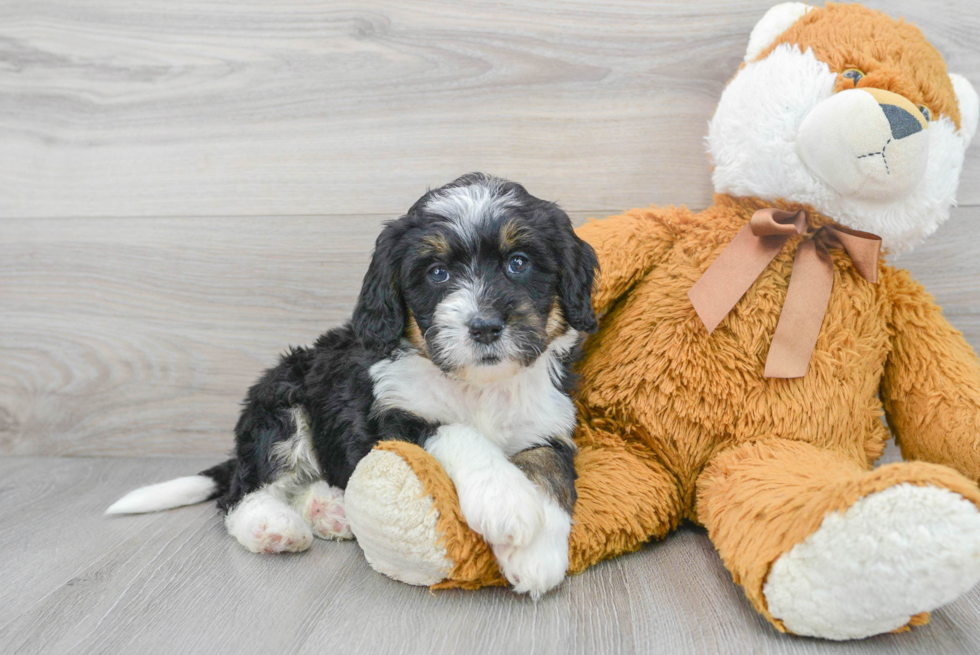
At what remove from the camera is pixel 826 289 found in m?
1.75

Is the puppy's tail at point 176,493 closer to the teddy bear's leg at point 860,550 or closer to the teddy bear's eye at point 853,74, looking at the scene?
the teddy bear's leg at point 860,550

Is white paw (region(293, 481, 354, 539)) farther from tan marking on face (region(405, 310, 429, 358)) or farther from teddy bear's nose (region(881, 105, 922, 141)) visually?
teddy bear's nose (region(881, 105, 922, 141))

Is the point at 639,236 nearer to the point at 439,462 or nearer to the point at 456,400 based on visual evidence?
the point at 456,400

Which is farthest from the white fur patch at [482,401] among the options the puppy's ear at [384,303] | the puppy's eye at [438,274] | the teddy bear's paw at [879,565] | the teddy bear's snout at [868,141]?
the teddy bear's snout at [868,141]

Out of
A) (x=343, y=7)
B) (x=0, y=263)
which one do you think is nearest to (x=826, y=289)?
(x=343, y=7)

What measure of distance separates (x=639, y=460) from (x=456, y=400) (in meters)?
0.48

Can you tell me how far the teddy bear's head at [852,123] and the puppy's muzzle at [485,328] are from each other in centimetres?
82

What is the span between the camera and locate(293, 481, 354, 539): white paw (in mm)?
1903

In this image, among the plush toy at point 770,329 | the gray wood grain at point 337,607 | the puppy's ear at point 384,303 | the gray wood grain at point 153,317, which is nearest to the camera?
the gray wood grain at point 337,607

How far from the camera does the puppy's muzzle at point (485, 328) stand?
1.46 metres

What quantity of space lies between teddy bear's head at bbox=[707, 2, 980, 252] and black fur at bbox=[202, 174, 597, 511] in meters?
0.51

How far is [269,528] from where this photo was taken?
178 cm

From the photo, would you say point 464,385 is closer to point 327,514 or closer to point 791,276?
point 327,514

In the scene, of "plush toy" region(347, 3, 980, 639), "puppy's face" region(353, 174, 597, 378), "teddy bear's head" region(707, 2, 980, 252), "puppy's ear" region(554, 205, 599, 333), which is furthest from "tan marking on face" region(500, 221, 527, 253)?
"teddy bear's head" region(707, 2, 980, 252)
